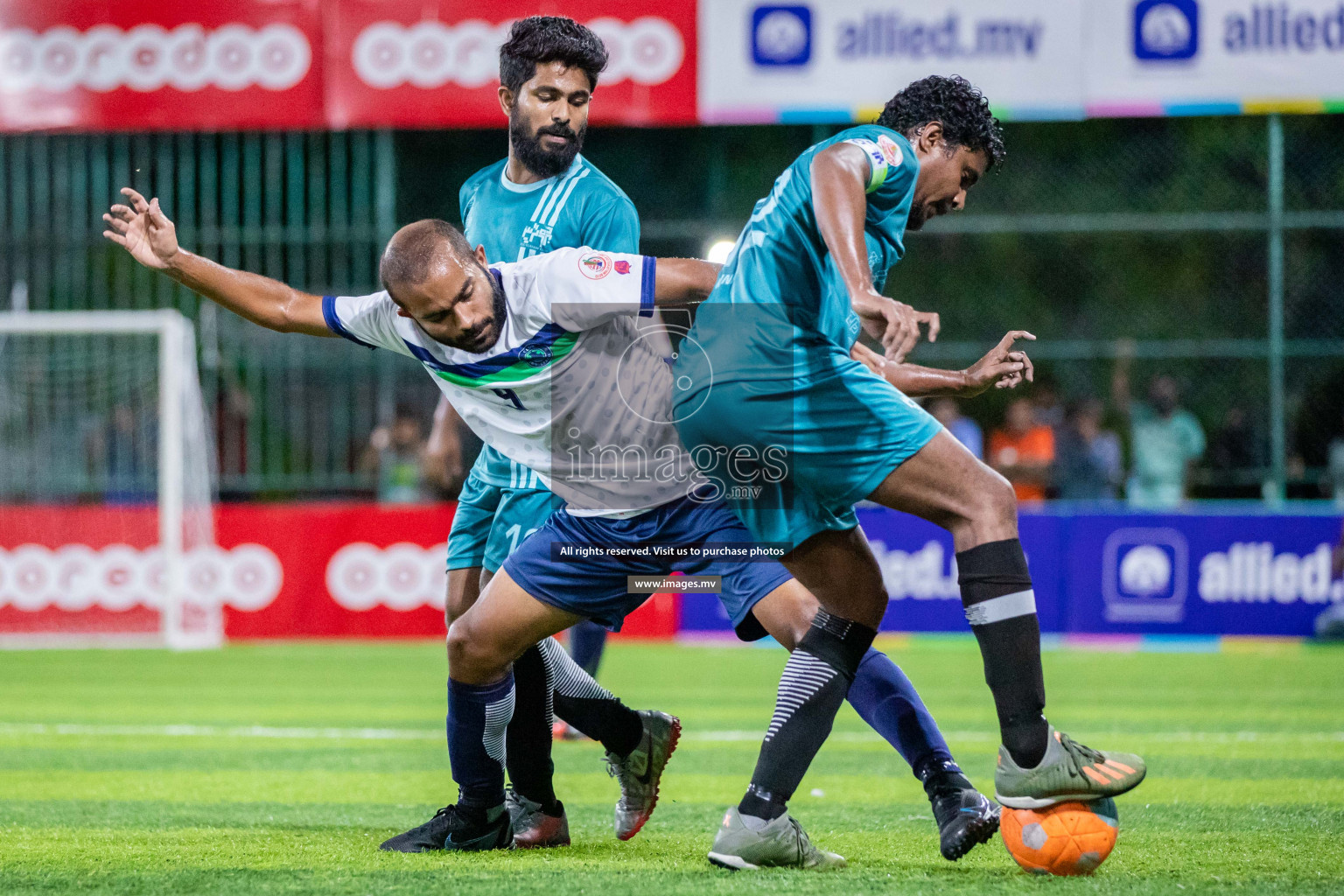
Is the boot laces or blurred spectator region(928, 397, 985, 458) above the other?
blurred spectator region(928, 397, 985, 458)

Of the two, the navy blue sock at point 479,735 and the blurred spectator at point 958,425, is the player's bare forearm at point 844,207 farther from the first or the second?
the blurred spectator at point 958,425

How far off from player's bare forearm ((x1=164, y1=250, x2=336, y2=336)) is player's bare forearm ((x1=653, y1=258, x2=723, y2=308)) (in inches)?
37.9

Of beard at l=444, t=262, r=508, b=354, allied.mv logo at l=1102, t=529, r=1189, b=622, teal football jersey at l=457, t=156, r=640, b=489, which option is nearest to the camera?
beard at l=444, t=262, r=508, b=354

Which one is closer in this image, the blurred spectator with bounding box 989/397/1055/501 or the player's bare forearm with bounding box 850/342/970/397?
the player's bare forearm with bounding box 850/342/970/397

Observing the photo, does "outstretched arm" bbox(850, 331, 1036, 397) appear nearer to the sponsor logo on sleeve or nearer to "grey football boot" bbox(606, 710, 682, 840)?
the sponsor logo on sleeve

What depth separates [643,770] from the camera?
184 inches

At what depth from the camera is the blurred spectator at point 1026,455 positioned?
45.7ft

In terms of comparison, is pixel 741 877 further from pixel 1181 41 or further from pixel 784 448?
pixel 1181 41

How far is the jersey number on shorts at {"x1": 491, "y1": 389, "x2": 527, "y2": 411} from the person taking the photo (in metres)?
4.11

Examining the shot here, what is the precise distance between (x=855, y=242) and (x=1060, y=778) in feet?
4.41

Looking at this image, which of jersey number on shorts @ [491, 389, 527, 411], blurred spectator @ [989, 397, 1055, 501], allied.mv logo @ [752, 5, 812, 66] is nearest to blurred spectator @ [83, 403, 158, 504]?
allied.mv logo @ [752, 5, 812, 66]

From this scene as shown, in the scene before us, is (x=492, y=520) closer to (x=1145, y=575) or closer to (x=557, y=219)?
(x=557, y=219)

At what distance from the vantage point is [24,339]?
1412 centimetres

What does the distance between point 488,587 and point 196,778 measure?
263 cm
